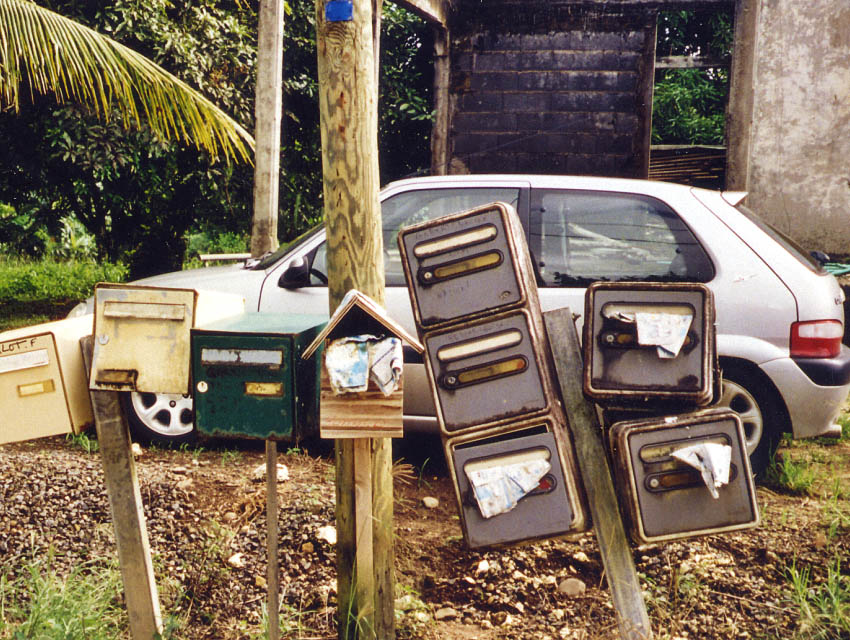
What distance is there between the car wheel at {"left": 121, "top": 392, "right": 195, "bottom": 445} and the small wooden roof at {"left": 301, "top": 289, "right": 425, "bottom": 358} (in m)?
2.59

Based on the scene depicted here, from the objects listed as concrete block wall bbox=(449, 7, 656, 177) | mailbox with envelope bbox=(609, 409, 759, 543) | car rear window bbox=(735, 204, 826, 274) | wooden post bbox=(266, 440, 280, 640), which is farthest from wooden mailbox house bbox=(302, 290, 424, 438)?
concrete block wall bbox=(449, 7, 656, 177)

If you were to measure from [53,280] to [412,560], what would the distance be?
36.2 feet

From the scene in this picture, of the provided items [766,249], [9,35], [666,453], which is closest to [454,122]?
[9,35]

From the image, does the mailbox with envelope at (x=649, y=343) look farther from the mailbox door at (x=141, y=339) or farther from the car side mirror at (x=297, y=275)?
the car side mirror at (x=297, y=275)

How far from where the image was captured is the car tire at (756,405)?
432cm

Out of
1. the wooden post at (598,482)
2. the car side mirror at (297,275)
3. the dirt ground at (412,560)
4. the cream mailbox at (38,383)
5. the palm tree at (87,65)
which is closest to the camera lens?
the cream mailbox at (38,383)

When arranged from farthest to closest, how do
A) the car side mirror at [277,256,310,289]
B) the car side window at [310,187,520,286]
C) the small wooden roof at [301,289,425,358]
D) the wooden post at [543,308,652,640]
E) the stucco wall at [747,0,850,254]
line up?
the stucco wall at [747,0,850,254] < the car side window at [310,187,520,286] < the car side mirror at [277,256,310,289] < the wooden post at [543,308,652,640] < the small wooden roof at [301,289,425,358]

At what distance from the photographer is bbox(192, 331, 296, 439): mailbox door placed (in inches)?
97.0

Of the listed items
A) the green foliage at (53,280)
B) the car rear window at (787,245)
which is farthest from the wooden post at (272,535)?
the green foliage at (53,280)

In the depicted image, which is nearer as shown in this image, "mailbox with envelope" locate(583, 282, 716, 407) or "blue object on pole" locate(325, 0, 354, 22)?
"blue object on pole" locate(325, 0, 354, 22)

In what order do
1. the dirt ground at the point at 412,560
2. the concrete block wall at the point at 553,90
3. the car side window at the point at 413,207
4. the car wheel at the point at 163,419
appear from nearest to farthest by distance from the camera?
1. the dirt ground at the point at 412,560
2. the car side window at the point at 413,207
3. the car wheel at the point at 163,419
4. the concrete block wall at the point at 553,90

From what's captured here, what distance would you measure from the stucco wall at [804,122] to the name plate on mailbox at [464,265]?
21.1 feet

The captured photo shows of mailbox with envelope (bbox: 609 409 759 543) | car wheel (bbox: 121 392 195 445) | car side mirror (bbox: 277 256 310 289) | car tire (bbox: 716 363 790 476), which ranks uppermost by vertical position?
car side mirror (bbox: 277 256 310 289)

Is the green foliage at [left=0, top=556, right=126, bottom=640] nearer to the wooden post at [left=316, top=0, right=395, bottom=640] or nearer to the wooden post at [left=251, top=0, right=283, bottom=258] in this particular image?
the wooden post at [left=316, top=0, right=395, bottom=640]
